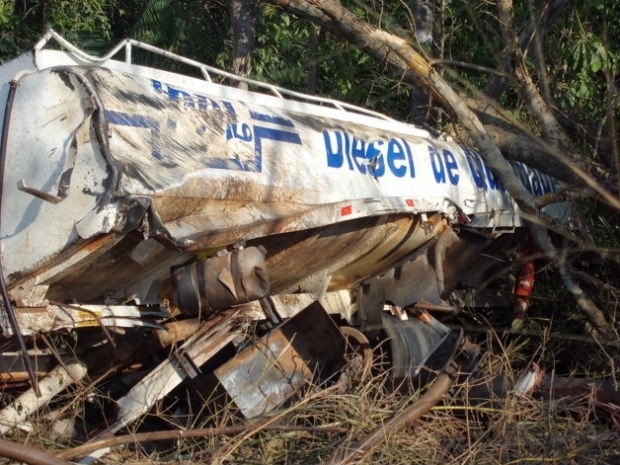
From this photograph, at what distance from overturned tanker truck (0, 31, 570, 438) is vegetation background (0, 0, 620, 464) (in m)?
0.51

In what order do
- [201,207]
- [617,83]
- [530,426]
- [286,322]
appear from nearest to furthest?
[201,207], [530,426], [286,322], [617,83]

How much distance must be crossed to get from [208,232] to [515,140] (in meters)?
3.27

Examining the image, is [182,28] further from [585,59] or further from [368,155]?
[368,155]

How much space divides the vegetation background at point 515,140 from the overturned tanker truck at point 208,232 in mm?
508

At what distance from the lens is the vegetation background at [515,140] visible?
15.1 feet

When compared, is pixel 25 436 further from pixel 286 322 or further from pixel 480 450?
pixel 480 450

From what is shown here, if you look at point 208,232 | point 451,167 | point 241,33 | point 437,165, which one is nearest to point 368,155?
point 437,165

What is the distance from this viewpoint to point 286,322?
5.18 meters

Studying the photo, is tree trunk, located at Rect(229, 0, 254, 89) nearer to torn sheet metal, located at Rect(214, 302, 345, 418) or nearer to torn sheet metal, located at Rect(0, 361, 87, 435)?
torn sheet metal, located at Rect(214, 302, 345, 418)

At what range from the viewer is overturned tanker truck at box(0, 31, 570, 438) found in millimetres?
4129

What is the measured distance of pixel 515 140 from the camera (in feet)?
22.7

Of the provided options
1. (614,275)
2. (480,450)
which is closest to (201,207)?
(480,450)

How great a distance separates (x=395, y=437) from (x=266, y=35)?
7130mm

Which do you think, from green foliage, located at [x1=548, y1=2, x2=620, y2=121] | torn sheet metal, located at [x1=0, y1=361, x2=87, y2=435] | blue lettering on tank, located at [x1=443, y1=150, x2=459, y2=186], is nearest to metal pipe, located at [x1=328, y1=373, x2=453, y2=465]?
torn sheet metal, located at [x1=0, y1=361, x2=87, y2=435]
